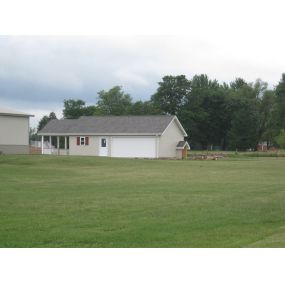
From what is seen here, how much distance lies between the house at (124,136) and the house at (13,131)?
8.08 metres

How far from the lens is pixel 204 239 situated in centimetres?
995

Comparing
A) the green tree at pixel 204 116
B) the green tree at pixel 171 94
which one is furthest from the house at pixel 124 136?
the green tree at pixel 171 94

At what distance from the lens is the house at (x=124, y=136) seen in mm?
51469

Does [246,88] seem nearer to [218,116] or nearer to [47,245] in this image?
[218,116]

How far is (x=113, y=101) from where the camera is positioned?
340 feet

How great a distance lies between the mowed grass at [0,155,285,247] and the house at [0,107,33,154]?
24468 millimetres

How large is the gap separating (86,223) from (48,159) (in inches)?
1086

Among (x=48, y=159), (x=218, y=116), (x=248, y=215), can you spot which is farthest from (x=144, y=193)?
(x=218, y=116)

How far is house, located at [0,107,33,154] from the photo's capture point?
150 feet

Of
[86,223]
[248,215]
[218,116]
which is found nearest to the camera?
[86,223]

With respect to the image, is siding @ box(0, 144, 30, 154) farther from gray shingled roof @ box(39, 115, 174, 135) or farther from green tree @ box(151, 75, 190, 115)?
green tree @ box(151, 75, 190, 115)

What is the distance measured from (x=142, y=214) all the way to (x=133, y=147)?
3907 centimetres

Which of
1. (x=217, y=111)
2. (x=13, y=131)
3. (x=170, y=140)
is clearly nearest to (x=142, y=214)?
(x=13, y=131)

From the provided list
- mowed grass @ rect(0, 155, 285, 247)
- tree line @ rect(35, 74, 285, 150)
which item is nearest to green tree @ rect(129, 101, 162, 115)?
tree line @ rect(35, 74, 285, 150)
